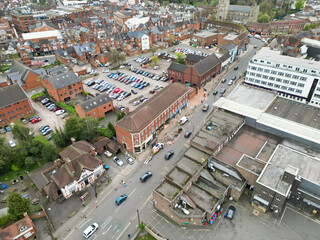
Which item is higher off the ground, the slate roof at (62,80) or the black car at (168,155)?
the slate roof at (62,80)

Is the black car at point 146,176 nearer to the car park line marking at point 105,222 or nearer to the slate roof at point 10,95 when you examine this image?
the car park line marking at point 105,222

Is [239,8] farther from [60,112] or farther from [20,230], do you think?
[20,230]

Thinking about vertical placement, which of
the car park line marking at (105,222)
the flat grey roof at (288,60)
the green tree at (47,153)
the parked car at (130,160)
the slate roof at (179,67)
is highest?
the flat grey roof at (288,60)

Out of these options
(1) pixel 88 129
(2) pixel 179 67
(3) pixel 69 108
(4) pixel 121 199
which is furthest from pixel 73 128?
(2) pixel 179 67

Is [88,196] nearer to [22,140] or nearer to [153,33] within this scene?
[22,140]

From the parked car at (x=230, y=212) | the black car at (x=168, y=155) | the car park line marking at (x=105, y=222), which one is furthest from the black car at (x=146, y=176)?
the parked car at (x=230, y=212)

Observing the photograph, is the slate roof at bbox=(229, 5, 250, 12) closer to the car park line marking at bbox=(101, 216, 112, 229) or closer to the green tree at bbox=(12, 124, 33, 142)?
the green tree at bbox=(12, 124, 33, 142)
